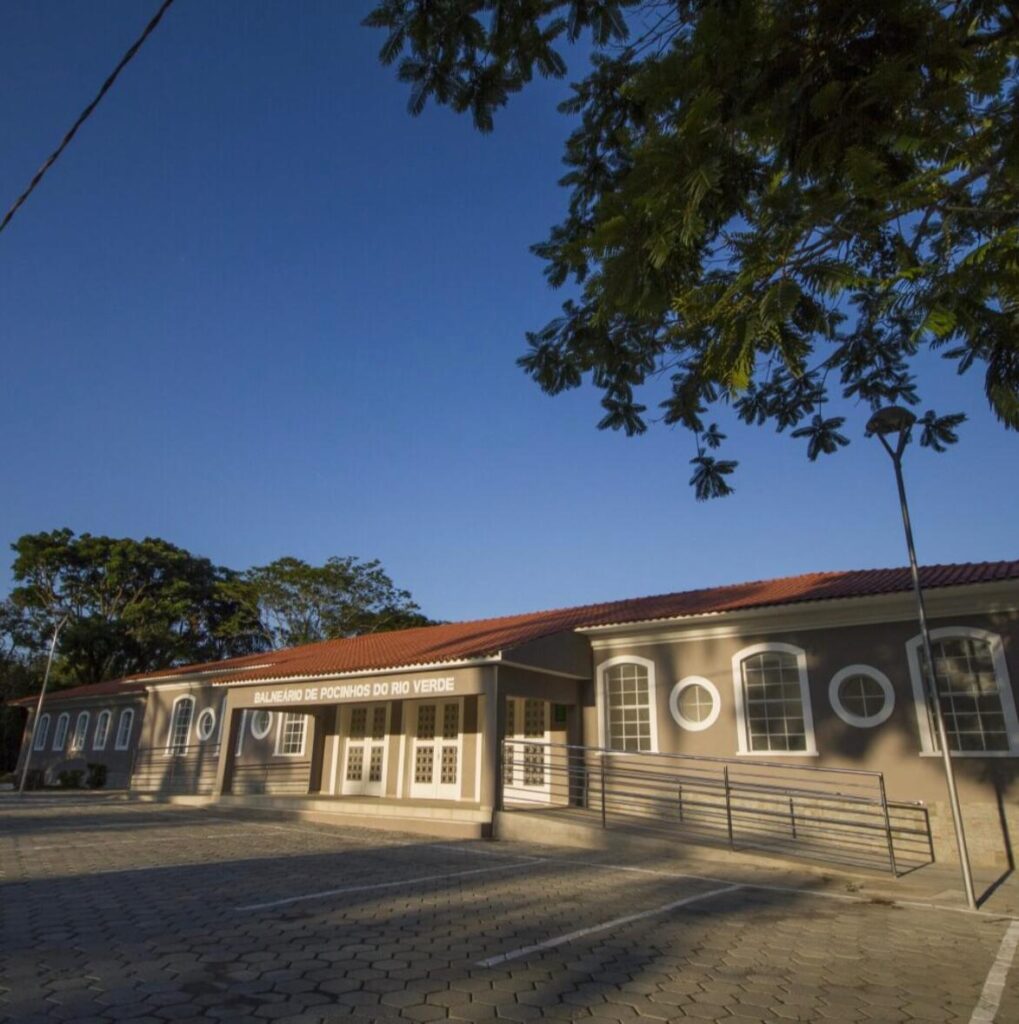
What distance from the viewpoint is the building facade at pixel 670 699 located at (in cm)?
1064

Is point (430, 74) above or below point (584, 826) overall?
above

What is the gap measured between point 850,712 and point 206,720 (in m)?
18.0

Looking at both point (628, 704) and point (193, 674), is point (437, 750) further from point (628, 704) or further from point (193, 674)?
point (193, 674)

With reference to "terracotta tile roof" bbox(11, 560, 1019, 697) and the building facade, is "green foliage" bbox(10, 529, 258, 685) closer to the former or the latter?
"terracotta tile roof" bbox(11, 560, 1019, 697)

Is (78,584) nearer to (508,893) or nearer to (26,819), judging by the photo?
(26,819)

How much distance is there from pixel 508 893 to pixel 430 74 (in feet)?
23.6

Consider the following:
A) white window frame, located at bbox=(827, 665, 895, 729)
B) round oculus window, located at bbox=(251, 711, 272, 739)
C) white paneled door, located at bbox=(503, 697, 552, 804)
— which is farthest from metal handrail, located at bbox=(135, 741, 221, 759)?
white window frame, located at bbox=(827, 665, 895, 729)

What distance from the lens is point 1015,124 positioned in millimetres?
3775

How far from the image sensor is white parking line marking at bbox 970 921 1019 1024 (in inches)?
154

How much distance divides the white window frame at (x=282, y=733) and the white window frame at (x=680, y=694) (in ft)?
33.1

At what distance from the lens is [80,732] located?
2603 centimetres

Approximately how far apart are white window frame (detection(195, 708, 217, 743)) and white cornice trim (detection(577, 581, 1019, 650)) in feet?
42.2

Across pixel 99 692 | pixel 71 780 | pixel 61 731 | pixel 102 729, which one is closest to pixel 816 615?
pixel 99 692

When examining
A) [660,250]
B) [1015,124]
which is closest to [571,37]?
[660,250]
